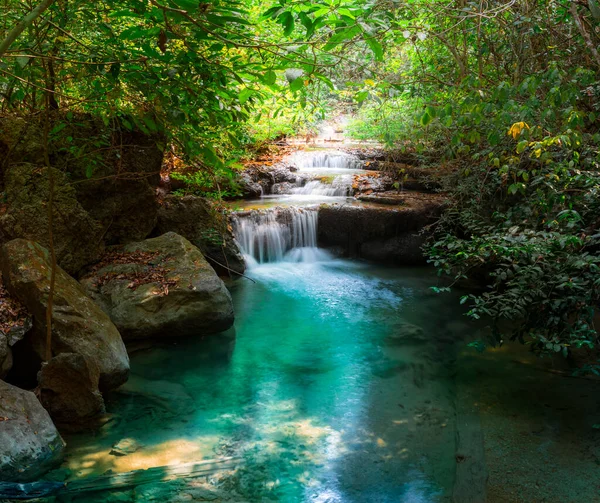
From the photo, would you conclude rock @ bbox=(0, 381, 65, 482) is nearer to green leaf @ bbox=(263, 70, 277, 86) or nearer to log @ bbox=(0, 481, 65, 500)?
log @ bbox=(0, 481, 65, 500)

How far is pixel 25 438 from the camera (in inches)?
153

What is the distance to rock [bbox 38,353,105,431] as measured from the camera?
4492 mm

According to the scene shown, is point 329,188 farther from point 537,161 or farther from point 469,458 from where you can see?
point 469,458

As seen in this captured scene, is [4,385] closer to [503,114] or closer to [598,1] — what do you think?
[503,114]

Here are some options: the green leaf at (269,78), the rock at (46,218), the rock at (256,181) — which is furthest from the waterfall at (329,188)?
the green leaf at (269,78)

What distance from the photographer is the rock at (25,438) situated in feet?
12.3

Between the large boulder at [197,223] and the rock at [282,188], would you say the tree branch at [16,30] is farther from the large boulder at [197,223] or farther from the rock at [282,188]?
the rock at [282,188]

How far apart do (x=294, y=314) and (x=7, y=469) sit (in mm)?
4760

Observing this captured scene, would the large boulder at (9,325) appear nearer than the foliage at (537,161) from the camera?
No

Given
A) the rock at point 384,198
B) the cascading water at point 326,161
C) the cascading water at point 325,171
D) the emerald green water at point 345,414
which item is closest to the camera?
the emerald green water at point 345,414

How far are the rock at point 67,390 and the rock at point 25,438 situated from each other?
0.25 m

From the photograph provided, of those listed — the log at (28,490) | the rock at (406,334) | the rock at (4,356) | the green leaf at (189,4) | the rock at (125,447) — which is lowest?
the rock at (125,447)

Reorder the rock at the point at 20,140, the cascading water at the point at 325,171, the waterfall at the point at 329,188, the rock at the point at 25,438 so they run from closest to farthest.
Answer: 1. the rock at the point at 25,438
2. the rock at the point at 20,140
3. the waterfall at the point at 329,188
4. the cascading water at the point at 325,171

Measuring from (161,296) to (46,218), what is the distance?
1.91m
